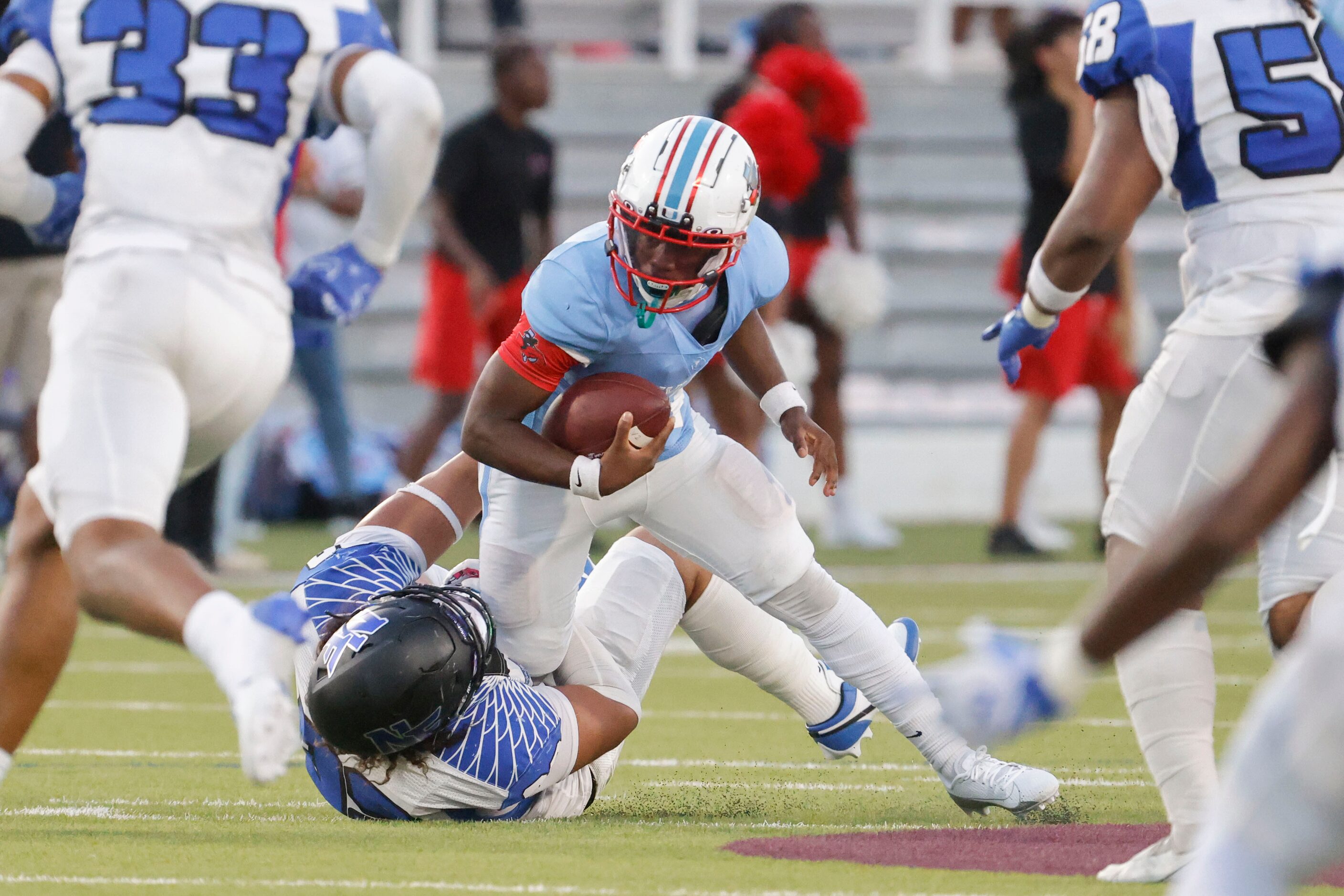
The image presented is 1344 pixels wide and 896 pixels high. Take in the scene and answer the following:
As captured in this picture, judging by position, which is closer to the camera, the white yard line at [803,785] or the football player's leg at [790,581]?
the football player's leg at [790,581]

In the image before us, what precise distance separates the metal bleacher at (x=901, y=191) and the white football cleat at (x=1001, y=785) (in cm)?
932

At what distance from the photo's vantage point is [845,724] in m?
4.16

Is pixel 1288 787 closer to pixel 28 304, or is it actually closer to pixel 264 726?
pixel 264 726

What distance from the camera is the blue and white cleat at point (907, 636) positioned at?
4.06 metres

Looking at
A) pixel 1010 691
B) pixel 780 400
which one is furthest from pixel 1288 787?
pixel 780 400

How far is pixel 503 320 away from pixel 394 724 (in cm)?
571

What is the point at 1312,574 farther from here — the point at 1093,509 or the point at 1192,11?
the point at 1093,509

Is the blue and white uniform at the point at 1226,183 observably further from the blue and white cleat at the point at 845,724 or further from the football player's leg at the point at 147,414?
the football player's leg at the point at 147,414

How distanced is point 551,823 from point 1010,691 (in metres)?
1.71

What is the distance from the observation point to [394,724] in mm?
3396

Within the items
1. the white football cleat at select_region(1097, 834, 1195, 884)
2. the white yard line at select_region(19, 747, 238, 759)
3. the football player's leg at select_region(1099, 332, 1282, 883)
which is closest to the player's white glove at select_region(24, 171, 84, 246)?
the white yard line at select_region(19, 747, 238, 759)

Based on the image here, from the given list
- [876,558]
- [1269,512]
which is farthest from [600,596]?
[876,558]

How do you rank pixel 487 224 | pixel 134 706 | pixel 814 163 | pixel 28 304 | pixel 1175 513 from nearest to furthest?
pixel 1175 513
pixel 134 706
pixel 28 304
pixel 814 163
pixel 487 224

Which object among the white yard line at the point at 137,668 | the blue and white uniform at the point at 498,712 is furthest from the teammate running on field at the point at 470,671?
the white yard line at the point at 137,668
